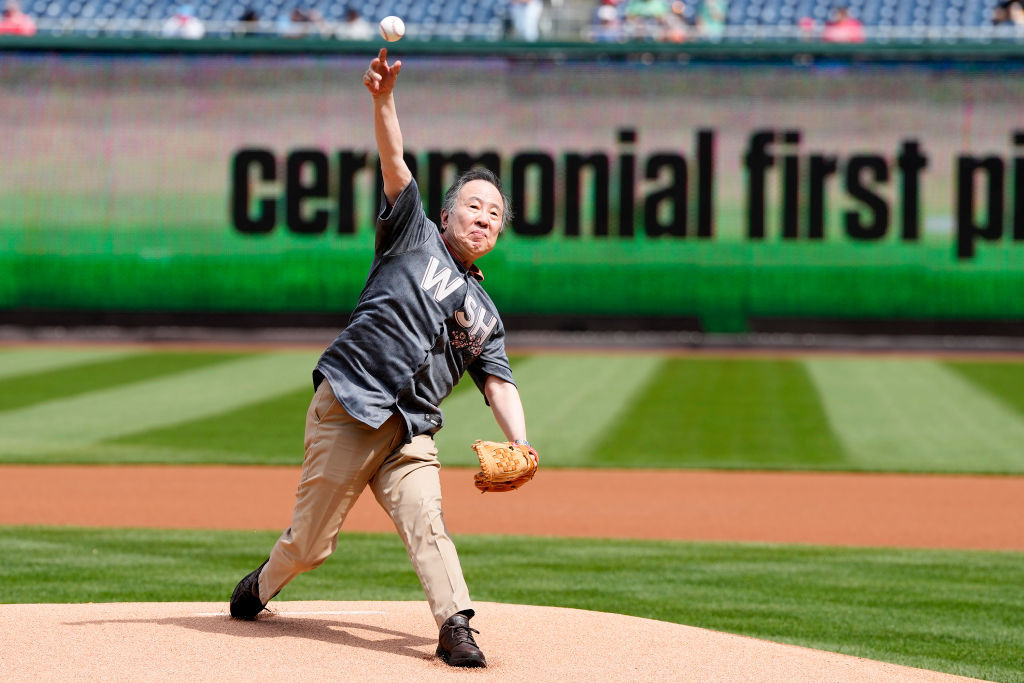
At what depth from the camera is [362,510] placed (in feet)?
30.9

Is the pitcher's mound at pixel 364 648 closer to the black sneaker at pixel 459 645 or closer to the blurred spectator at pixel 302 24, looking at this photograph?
the black sneaker at pixel 459 645

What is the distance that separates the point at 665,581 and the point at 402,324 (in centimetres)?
293

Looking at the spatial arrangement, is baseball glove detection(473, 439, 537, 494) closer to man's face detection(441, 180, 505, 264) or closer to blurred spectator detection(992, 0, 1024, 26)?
man's face detection(441, 180, 505, 264)

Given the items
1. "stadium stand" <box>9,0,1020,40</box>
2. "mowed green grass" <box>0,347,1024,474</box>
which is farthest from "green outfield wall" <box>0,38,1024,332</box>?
"mowed green grass" <box>0,347,1024,474</box>

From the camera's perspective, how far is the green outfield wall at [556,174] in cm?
2133

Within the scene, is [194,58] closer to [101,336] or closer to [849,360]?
[101,336]

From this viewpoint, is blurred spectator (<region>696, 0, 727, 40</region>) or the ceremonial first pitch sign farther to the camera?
blurred spectator (<region>696, 0, 727, 40</region>)

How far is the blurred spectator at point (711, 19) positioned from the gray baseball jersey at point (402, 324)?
18.0 metres

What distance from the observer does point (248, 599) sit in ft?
17.7

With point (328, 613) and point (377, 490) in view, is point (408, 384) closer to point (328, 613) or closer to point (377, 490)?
point (377, 490)

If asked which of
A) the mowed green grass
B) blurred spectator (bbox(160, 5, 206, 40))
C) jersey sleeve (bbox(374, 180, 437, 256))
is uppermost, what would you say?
blurred spectator (bbox(160, 5, 206, 40))

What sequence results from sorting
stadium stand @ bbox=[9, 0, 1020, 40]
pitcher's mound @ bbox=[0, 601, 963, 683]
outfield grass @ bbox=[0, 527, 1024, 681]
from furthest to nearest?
1. stadium stand @ bbox=[9, 0, 1020, 40]
2. outfield grass @ bbox=[0, 527, 1024, 681]
3. pitcher's mound @ bbox=[0, 601, 963, 683]

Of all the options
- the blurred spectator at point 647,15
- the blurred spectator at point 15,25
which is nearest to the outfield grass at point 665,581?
the blurred spectator at point 647,15

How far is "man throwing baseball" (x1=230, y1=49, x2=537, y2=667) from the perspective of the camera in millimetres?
4863
